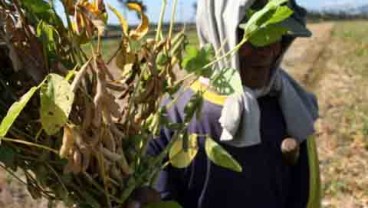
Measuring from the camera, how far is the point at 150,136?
1.51 metres

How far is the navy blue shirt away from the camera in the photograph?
2.07 metres

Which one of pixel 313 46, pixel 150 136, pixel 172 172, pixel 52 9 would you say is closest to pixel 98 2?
pixel 52 9

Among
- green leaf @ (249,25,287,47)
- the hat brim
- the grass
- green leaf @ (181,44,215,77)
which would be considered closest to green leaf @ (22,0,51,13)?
green leaf @ (181,44,215,77)

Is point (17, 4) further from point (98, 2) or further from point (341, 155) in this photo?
point (341, 155)

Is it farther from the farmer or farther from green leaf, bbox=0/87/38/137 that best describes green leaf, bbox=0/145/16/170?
the farmer

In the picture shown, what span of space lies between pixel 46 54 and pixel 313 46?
21.5m

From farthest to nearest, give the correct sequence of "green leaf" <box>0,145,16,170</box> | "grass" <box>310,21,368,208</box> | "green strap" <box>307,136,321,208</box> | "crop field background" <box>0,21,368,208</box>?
"grass" <box>310,21,368,208</box> < "crop field background" <box>0,21,368,208</box> < "green strap" <box>307,136,321,208</box> < "green leaf" <box>0,145,16,170</box>

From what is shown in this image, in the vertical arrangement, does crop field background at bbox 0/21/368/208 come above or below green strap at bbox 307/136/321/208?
below

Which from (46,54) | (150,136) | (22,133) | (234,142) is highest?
(46,54)

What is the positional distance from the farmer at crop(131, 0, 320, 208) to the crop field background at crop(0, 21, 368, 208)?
4.7 inches

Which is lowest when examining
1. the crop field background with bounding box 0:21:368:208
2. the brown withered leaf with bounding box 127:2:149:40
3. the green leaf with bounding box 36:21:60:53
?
the crop field background with bounding box 0:21:368:208

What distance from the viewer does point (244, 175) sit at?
2.16m

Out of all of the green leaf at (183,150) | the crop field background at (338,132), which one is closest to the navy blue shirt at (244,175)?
the crop field background at (338,132)

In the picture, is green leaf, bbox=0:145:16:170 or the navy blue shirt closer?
green leaf, bbox=0:145:16:170
